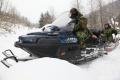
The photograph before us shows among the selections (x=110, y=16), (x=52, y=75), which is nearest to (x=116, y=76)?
(x=52, y=75)

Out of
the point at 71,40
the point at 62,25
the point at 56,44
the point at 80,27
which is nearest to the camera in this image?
the point at 56,44

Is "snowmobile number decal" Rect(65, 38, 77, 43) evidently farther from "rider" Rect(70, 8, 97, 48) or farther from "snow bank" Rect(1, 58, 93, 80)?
"snow bank" Rect(1, 58, 93, 80)

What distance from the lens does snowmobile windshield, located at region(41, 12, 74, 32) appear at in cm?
685

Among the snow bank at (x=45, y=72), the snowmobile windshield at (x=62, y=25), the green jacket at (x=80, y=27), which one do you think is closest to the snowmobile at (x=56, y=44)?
the snowmobile windshield at (x=62, y=25)

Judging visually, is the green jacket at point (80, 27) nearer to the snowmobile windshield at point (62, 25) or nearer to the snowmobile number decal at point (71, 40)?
the snowmobile windshield at point (62, 25)

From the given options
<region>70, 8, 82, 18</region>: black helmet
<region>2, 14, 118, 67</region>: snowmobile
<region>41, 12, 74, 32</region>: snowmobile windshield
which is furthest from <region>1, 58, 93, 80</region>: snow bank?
<region>70, 8, 82, 18</region>: black helmet

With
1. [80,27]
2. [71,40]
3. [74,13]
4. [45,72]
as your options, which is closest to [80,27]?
[80,27]

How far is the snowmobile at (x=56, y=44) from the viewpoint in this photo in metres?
6.24

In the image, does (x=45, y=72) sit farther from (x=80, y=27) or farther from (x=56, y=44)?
(x=80, y=27)

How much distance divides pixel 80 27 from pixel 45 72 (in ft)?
10.9

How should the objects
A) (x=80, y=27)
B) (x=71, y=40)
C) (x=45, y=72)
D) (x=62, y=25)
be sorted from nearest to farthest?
(x=45, y=72)
(x=71, y=40)
(x=62, y=25)
(x=80, y=27)

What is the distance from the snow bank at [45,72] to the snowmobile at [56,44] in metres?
1.57

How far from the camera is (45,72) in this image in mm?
4023

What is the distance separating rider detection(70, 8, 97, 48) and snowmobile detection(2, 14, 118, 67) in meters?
0.13
